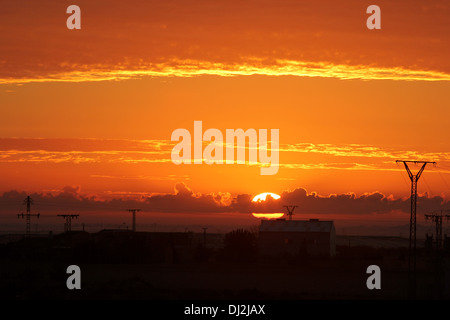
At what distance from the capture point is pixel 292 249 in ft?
357

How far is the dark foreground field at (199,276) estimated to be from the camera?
197ft

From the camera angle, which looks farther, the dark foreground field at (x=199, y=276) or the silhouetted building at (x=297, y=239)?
the silhouetted building at (x=297, y=239)

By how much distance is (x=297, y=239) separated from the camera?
359ft

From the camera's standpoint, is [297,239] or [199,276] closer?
[199,276]

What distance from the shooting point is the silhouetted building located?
10800 centimetres

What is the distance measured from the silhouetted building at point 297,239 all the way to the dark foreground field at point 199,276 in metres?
3.98

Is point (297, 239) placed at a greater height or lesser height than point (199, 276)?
lesser

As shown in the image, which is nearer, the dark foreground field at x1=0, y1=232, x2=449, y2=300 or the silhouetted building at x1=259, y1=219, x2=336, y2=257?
the dark foreground field at x1=0, y1=232, x2=449, y2=300

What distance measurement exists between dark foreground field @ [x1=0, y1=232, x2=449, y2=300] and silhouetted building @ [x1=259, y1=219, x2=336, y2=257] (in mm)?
3976

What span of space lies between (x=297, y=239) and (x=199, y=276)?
118 ft

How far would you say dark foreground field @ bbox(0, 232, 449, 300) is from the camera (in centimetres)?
5991

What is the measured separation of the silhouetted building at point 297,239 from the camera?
10800 cm

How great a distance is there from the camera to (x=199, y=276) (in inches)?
2965
